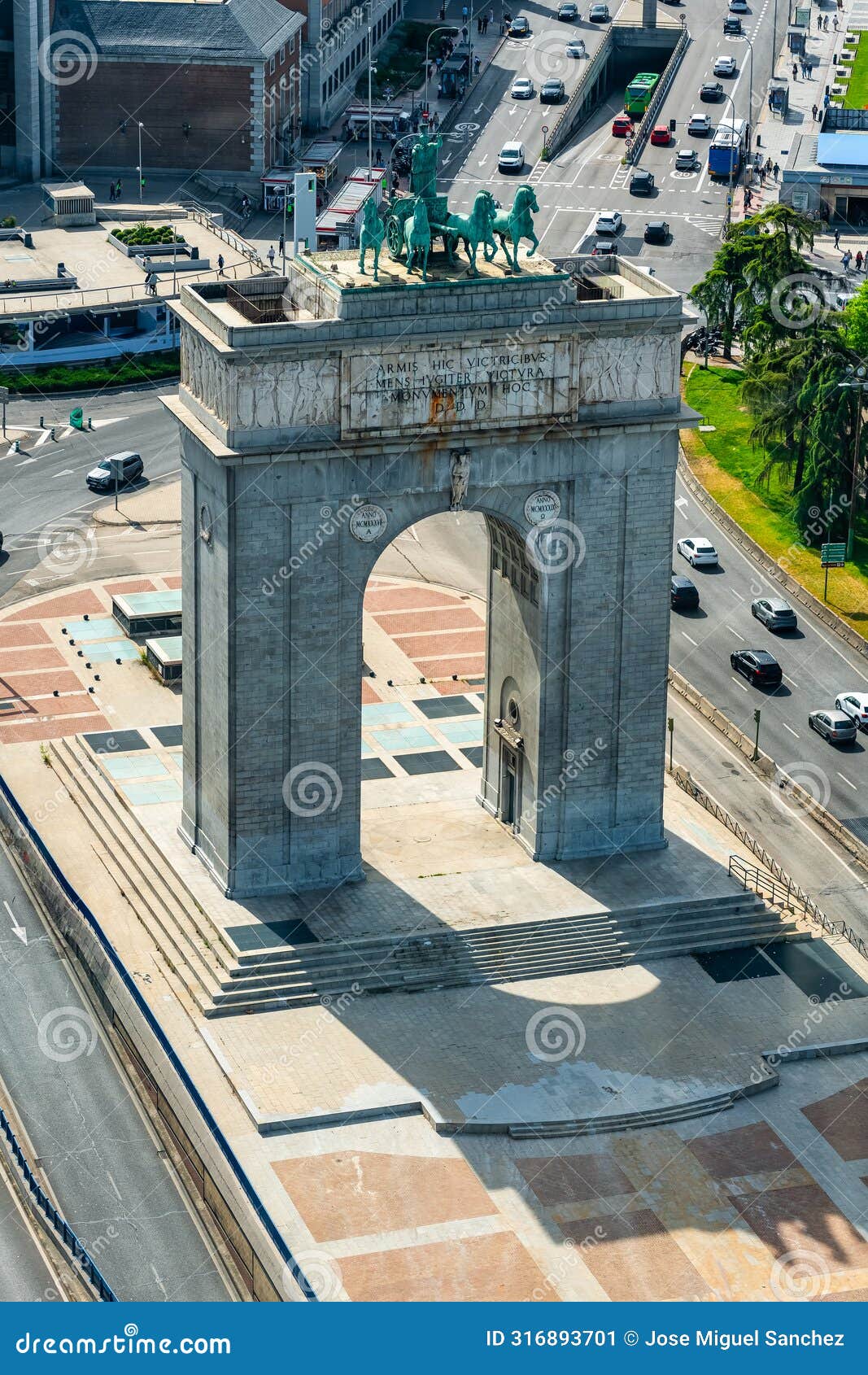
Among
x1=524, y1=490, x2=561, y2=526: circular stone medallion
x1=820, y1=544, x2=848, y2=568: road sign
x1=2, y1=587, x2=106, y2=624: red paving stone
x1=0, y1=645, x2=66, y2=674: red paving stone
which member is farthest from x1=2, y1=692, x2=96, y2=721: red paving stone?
x1=820, y1=544, x2=848, y2=568: road sign

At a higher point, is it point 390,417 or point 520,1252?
point 390,417

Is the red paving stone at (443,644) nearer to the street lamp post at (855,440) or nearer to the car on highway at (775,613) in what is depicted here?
the car on highway at (775,613)

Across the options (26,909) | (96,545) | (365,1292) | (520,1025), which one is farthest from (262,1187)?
(96,545)

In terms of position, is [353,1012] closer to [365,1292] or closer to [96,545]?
[365,1292]

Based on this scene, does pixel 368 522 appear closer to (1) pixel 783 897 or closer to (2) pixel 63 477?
(1) pixel 783 897

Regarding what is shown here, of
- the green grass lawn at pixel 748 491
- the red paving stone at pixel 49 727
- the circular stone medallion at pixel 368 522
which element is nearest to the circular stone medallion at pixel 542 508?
the circular stone medallion at pixel 368 522

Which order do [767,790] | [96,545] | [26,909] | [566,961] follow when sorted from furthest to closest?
[96,545] → [767,790] → [26,909] → [566,961]
